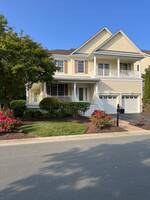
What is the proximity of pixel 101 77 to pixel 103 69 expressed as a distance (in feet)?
6.45

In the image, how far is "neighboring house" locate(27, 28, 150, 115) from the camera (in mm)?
28531

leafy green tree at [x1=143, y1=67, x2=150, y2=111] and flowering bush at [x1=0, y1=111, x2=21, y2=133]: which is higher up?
leafy green tree at [x1=143, y1=67, x2=150, y2=111]

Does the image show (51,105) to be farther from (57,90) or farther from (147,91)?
(147,91)

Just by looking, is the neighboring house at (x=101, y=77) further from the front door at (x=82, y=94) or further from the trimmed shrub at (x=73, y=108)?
the trimmed shrub at (x=73, y=108)

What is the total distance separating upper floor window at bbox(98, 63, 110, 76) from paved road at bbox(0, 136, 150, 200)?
70.0ft

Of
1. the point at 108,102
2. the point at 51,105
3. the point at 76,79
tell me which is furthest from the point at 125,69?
the point at 51,105

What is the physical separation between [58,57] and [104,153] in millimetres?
22764

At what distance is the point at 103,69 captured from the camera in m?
30.3

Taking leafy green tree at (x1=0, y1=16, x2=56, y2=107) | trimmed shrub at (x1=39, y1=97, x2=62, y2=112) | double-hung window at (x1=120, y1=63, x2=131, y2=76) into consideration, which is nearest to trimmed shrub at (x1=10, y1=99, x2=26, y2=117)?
trimmed shrub at (x1=39, y1=97, x2=62, y2=112)

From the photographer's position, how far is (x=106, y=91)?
28.8 meters

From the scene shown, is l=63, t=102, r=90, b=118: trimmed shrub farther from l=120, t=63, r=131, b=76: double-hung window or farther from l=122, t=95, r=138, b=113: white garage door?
l=120, t=63, r=131, b=76: double-hung window

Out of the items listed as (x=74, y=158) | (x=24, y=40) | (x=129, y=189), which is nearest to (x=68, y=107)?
(x=24, y=40)

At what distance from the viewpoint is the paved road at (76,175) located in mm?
4945

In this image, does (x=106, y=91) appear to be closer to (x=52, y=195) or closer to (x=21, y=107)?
(x=21, y=107)
